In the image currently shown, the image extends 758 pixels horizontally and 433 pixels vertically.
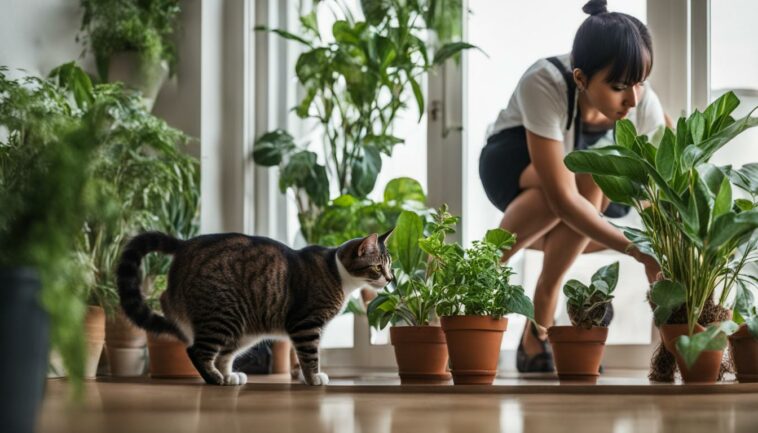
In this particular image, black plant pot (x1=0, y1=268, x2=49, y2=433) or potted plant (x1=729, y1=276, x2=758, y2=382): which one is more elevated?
black plant pot (x1=0, y1=268, x2=49, y2=433)

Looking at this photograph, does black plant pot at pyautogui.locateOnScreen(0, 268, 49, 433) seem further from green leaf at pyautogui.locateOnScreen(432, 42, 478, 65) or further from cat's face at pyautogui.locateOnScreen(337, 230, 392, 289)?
green leaf at pyautogui.locateOnScreen(432, 42, 478, 65)

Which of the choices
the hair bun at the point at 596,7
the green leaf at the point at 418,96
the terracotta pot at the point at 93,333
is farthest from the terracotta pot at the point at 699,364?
the terracotta pot at the point at 93,333

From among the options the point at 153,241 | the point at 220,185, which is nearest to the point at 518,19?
the point at 220,185

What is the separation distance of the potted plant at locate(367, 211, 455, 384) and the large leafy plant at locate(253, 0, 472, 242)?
0.87m

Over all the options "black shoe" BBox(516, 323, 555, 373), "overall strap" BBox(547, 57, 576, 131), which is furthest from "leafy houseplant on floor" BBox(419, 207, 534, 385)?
"overall strap" BBox(547, 57, 576, 131)

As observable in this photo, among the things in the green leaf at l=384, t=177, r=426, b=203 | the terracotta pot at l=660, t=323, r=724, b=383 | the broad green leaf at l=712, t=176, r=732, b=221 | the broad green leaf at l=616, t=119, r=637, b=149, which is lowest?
the terracotta pot at l=660, t=323, r=724, b=383

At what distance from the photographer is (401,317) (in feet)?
8.38

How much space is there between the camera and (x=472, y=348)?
2318 millimetres

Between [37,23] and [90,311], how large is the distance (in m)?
1.11

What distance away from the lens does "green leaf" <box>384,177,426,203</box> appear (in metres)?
3.35

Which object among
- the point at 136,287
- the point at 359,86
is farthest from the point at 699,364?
the point at 359,86

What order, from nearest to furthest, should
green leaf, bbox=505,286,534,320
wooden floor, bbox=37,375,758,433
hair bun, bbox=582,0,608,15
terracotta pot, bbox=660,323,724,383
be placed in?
1. wooden floor, bbox=37,375,758,433
2. terracotta pot, bbox=660,323,724,383
3. green leaf, bbox=505,286,534,320
4. hair bun, bbox=582,0,608,15

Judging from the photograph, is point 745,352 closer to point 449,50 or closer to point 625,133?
point 625,133

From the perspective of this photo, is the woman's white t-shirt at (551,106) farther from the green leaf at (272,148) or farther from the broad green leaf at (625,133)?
the green leaf at (272,148)
